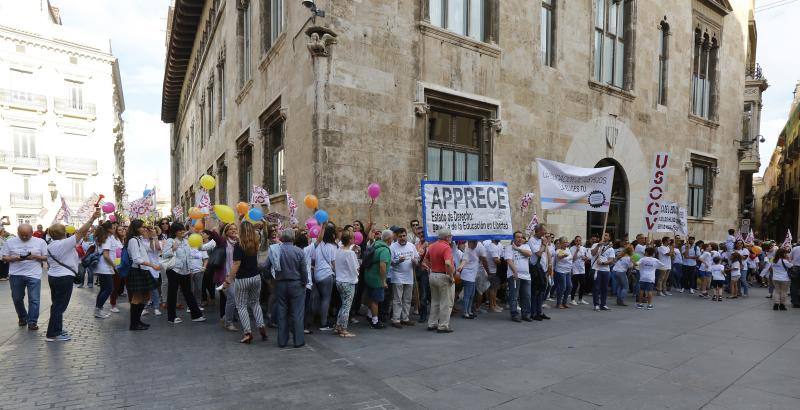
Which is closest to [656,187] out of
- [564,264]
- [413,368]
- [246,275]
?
[564,264]

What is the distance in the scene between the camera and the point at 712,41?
19.8 meters

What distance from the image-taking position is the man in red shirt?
7.47 meters

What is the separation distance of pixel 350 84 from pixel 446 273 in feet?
16.0

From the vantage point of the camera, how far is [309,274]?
7.18m

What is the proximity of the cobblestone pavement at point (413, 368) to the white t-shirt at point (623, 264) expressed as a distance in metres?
2.81

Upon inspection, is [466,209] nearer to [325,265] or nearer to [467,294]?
[467,294]

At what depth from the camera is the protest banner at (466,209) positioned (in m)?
8.22

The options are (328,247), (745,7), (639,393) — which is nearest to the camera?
(639,393)

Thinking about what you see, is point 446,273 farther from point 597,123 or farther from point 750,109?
point 750,109

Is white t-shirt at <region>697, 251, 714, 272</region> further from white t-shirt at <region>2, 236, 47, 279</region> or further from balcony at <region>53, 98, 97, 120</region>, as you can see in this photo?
balcony at <region>53, 98, 97, 120</region>

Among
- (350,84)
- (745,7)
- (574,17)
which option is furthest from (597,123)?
(745,7)

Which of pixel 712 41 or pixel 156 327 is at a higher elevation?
pixel 712 41

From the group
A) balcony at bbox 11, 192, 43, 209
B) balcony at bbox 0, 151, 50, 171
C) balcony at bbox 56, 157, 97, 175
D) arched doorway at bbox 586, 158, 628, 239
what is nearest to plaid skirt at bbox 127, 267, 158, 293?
arched doorway at bbox 586, 158, 628, 239

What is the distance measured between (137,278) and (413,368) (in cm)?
499
